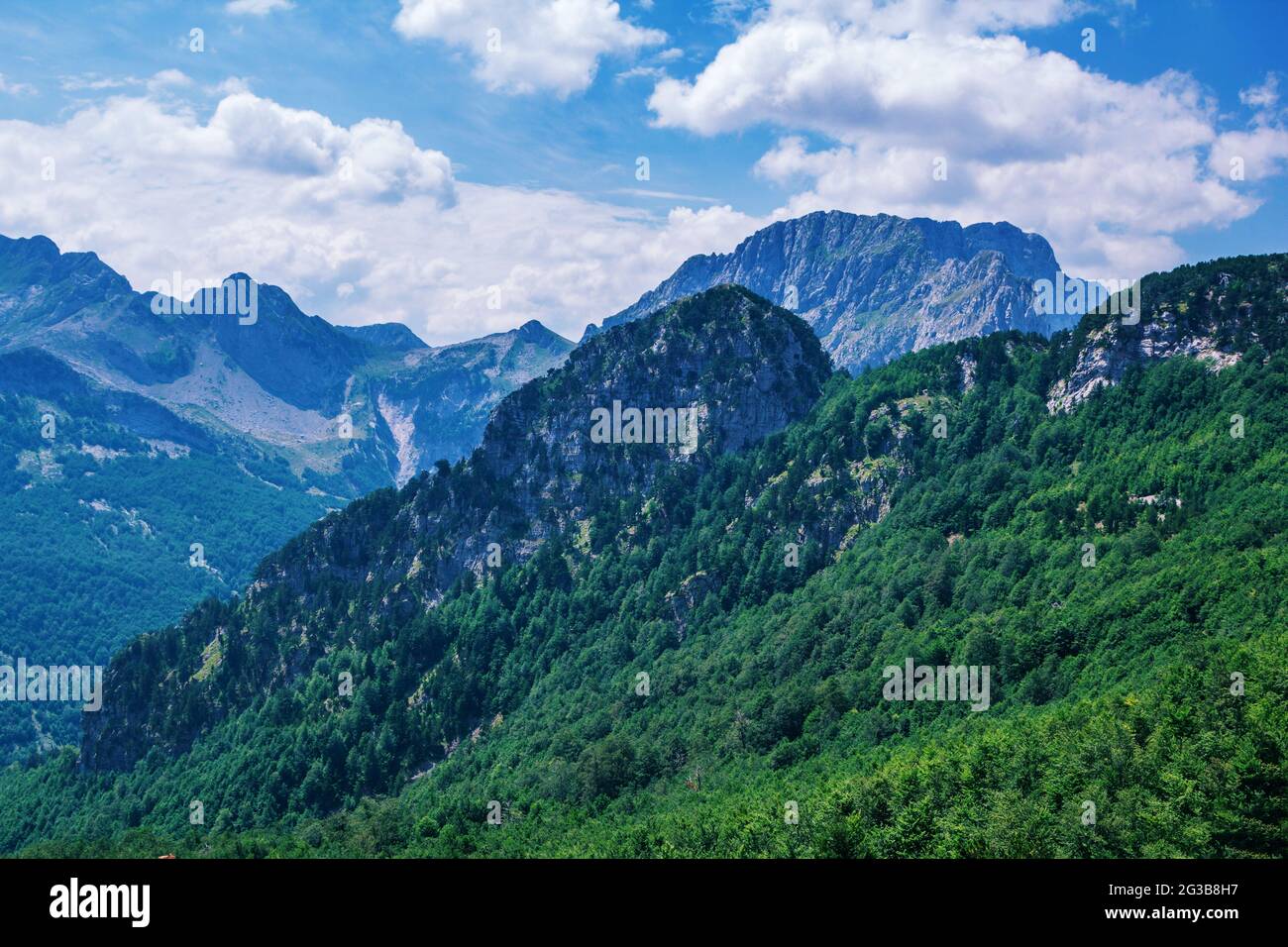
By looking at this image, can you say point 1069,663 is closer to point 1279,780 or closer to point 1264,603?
point 1264,603

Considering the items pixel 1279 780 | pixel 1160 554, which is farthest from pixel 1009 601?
pixel 1279 780

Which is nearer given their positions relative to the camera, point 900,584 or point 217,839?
point 217,839

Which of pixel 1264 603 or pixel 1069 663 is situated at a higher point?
pixel 1264 603

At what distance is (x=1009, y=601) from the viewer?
172 metres

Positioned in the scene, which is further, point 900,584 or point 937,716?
point 900,584
